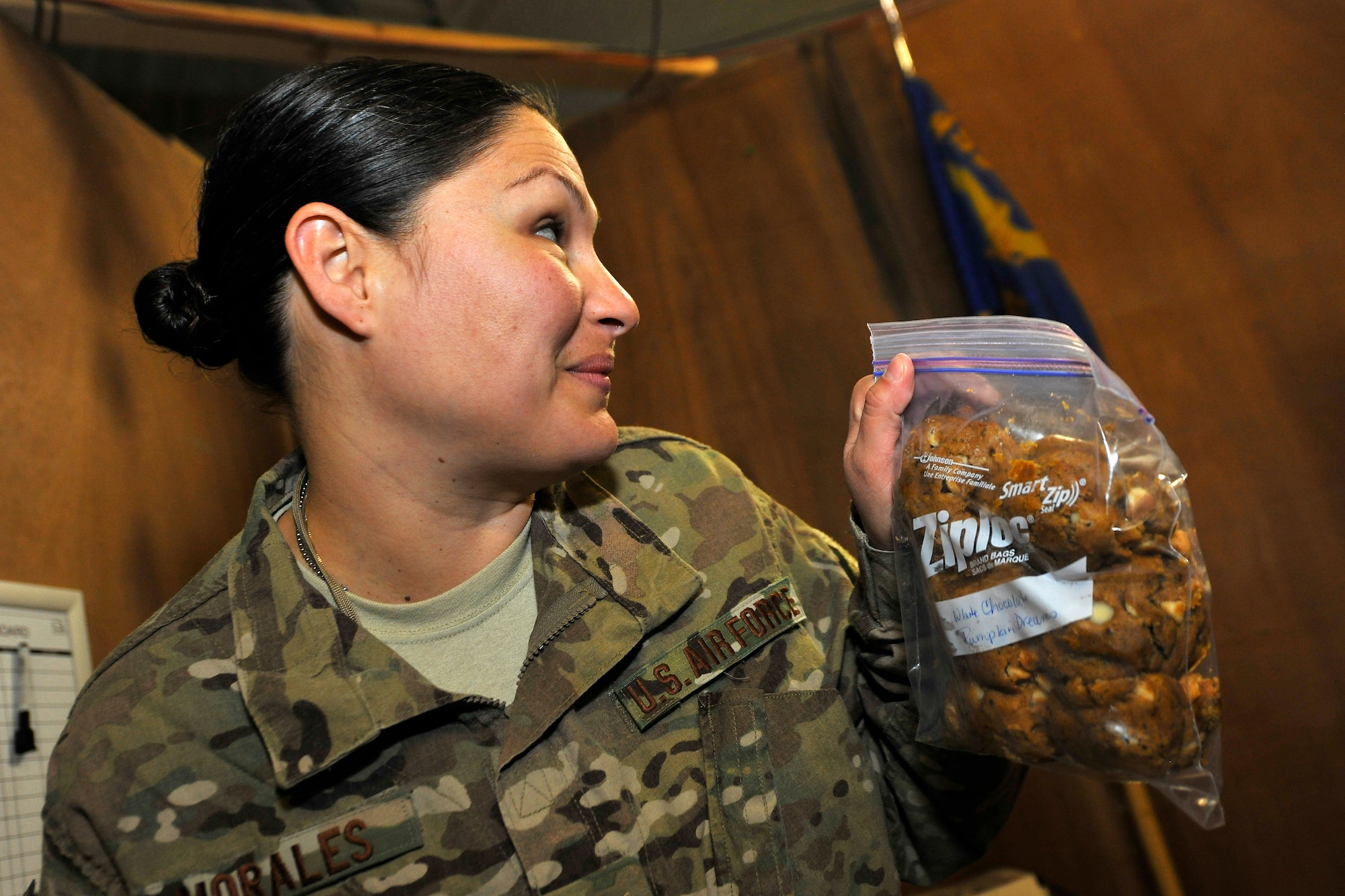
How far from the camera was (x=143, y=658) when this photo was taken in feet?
2.52

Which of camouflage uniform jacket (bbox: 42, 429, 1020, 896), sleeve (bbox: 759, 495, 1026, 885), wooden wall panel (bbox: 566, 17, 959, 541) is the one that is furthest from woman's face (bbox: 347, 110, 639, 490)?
wooden wall panel (bbox: 566, 17, 959, 541)

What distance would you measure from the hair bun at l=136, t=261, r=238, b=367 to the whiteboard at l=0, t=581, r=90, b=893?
39cm

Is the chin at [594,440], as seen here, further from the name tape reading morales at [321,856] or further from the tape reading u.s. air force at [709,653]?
the name tape reading morales at [321,856]

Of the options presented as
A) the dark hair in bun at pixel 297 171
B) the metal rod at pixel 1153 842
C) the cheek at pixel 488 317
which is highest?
the dark hair in bun at pixel 297 171

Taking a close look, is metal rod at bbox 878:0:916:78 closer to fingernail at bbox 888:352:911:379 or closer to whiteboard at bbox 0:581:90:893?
fingernail at bbox 888:352:911:379

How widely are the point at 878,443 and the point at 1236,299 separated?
3.47 feet

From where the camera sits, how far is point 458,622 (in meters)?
0.82

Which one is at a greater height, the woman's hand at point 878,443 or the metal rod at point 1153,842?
the woman's hand at point 878,443

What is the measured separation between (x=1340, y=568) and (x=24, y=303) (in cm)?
182

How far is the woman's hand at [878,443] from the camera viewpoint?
71 centimetres

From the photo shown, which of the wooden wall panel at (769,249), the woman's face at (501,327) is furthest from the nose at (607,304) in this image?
the wooden wall panel at (769,249)

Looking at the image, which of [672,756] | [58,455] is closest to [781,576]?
[672,756]

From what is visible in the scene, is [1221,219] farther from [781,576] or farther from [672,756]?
[672,756]

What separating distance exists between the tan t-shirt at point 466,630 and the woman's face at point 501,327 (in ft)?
0.33
